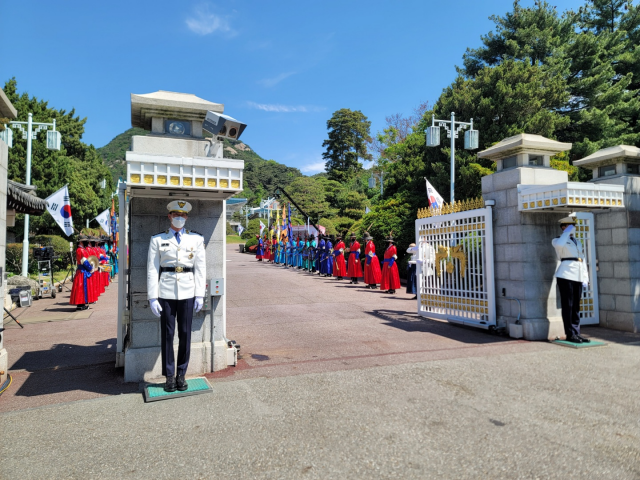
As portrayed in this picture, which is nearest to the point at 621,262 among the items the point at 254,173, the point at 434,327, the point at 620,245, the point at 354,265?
the point at 620,245

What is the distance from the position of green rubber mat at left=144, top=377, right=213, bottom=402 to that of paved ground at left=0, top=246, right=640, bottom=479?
0.35 ft

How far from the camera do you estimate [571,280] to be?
6.86 metres

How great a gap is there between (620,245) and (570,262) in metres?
1.91

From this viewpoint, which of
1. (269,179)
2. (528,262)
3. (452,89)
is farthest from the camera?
(269,179)

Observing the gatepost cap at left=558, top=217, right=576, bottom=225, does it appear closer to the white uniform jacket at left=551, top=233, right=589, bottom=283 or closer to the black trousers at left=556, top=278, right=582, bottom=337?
→ the white uniform jacket at left=551, top=233, right=589, bottom=283

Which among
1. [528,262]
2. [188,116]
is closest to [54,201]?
[188,116]

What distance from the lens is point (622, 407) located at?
13.9ft

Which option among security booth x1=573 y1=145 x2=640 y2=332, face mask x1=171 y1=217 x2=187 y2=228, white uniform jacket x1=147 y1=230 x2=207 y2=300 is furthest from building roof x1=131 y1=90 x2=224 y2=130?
security booth x1=573 y1=145 x2=640 y2=332

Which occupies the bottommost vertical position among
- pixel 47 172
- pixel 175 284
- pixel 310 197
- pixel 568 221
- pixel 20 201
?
pixel 175 284

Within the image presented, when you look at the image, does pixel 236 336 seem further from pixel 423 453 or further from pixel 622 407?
pixel 622 407

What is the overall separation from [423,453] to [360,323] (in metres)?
5.46

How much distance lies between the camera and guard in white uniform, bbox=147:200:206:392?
4.79m

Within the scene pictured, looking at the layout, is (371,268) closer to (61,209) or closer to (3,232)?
(61,209)

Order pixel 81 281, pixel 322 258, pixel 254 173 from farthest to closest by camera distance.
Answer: pixel 254 173, pixel 322 258, pixel 81 281
